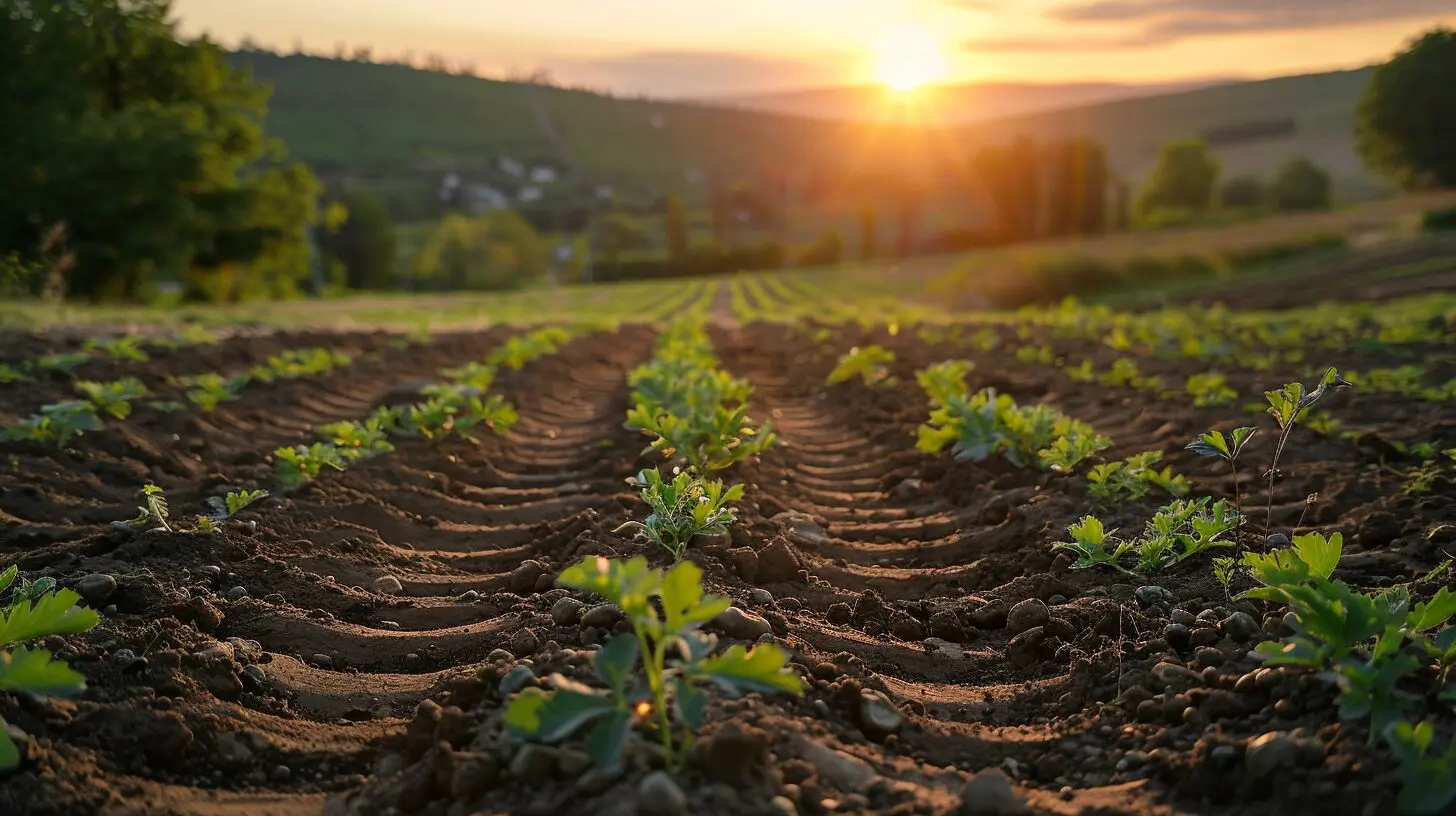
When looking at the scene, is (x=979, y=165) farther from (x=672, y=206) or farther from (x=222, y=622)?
(x=222, y=622)

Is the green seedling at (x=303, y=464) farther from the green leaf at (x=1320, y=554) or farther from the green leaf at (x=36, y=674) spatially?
the green leaf at (x=1320, y=554)

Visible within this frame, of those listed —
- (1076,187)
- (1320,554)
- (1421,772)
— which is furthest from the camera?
(1076,187)

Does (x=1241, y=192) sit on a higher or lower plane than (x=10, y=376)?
higher

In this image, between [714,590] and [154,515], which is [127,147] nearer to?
[154,515]

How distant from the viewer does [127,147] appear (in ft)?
71.9

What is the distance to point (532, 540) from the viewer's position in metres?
4.40

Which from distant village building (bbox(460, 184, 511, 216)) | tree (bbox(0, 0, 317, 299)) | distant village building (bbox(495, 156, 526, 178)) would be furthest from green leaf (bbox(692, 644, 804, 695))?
distant village building (bbox(495, 156, 526, 178))

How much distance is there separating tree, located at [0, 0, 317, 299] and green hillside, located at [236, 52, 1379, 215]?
7076cm

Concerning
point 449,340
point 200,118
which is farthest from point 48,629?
point 200,118

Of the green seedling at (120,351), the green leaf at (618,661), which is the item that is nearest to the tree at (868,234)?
the green seedling at (120,351)

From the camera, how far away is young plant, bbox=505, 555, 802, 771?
1.94m

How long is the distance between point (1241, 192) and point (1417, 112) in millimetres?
29719

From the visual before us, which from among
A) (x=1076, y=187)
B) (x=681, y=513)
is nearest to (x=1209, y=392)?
(x=681, y=513)

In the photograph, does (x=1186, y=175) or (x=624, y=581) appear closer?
(x=624, y=581)
